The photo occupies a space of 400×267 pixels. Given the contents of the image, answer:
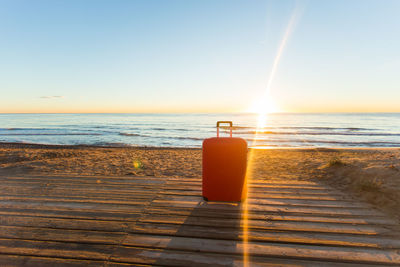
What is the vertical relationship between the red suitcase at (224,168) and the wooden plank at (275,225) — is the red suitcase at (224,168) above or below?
above

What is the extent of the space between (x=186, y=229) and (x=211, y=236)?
1.17 feet

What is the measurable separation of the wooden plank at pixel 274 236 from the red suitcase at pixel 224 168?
0.84 m

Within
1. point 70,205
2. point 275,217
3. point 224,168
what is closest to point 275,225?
point 275,217

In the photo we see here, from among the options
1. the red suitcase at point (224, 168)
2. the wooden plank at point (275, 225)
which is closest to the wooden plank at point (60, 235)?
the wooden plank at point (275, 225)

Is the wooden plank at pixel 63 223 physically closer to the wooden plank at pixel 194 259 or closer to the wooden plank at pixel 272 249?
the wooden plank at pixel 272 249

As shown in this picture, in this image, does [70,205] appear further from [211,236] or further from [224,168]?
[224,168]

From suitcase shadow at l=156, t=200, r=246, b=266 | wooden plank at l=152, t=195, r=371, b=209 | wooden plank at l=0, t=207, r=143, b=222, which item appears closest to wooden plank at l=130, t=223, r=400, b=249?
suitcase shadow at l=156, t=200, r=246, b=266

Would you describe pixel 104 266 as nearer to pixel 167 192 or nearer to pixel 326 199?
pixel 167 192

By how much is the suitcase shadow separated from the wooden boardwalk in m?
0.01

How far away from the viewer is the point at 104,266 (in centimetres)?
211

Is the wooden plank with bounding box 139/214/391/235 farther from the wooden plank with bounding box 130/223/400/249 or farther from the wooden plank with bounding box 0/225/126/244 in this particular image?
the wooden plank with bounding box 0/225/126/244

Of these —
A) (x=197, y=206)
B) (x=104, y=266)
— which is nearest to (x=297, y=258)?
(x=197, y=206)

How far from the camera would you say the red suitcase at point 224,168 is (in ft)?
11.4

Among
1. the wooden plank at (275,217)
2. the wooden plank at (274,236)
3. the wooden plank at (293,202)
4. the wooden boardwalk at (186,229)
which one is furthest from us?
the wooden plank at (293,202)
